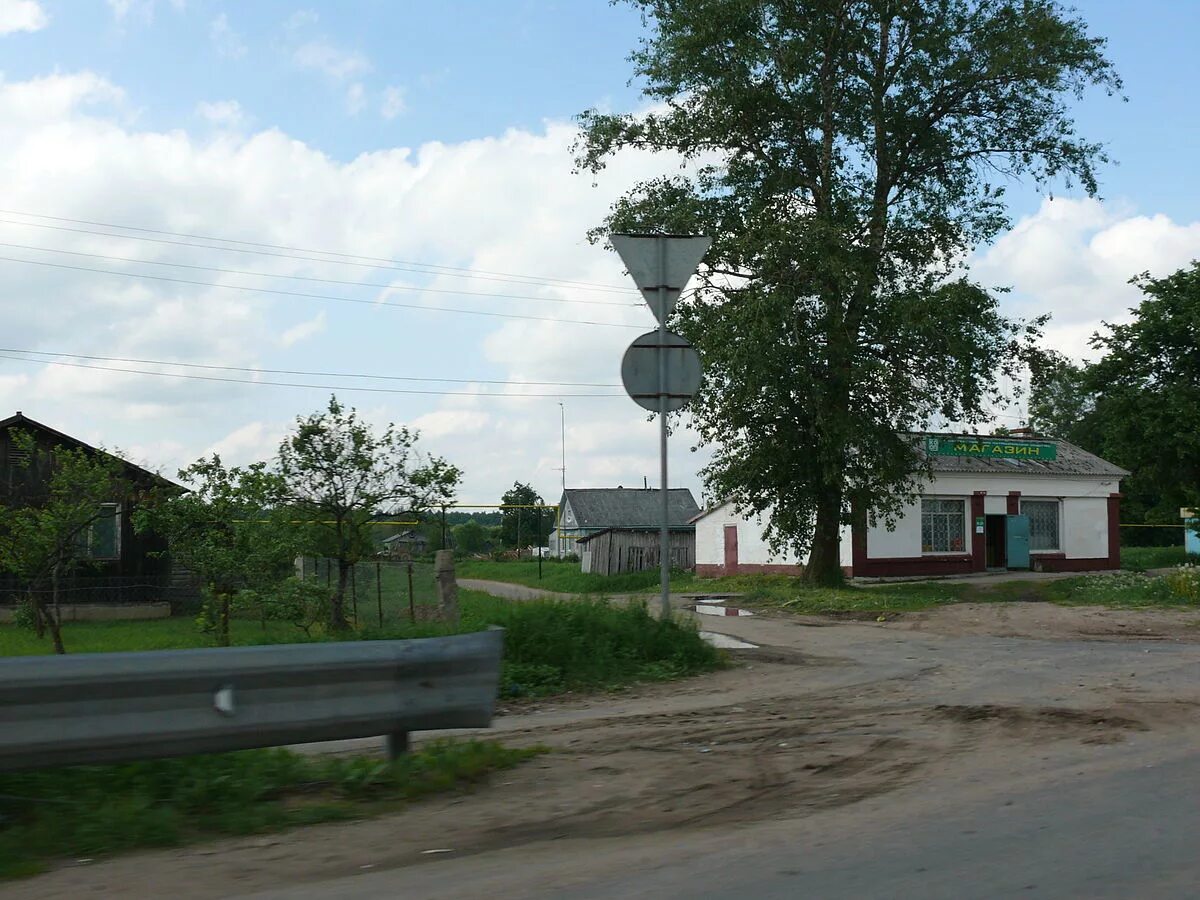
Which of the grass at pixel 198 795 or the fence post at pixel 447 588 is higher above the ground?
the fence post at pixel 447 588

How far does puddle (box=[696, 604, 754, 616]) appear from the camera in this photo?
73.3 feet

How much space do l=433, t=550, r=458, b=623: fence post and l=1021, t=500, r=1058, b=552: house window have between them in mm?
31306

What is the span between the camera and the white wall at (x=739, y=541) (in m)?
38.3

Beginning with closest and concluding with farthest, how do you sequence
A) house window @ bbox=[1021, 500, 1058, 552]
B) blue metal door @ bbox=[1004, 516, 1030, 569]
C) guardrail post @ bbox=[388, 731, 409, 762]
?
guardrail post @ bbox=[388, 731, 409, 762]
blue metal door @ bbox=[1004, 516, 1030, 569]
house window @ bbox=[1021, 500, 1058, 552]

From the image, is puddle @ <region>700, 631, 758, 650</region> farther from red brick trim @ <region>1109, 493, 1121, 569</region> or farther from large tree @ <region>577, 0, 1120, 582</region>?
red brick trim @ <region>1109, 493, 1121, 569</region>

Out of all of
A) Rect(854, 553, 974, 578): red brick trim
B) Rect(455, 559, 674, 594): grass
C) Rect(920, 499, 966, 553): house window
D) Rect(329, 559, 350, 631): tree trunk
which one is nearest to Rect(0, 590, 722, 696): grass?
Rect(329, 559, 350, 631): tree trunk

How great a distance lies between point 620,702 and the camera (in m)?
10.0

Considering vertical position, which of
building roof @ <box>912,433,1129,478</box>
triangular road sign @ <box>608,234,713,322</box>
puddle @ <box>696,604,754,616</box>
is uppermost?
triangular road sign @ <box>608,234,713,322</box>

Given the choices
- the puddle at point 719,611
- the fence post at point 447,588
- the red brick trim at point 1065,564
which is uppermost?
the fence post at point 447,588

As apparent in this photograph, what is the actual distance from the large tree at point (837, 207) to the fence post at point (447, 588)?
1079 cm

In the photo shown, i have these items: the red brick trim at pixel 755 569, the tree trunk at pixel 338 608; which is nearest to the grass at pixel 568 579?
the red brick trim at pixel 755 569

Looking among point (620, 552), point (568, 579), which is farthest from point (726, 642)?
point (620, 552)

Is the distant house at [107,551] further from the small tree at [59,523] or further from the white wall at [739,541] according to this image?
the white wall at [739,541]

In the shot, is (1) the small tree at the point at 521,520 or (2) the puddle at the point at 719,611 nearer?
(2) the puddle at the point at 719,611
